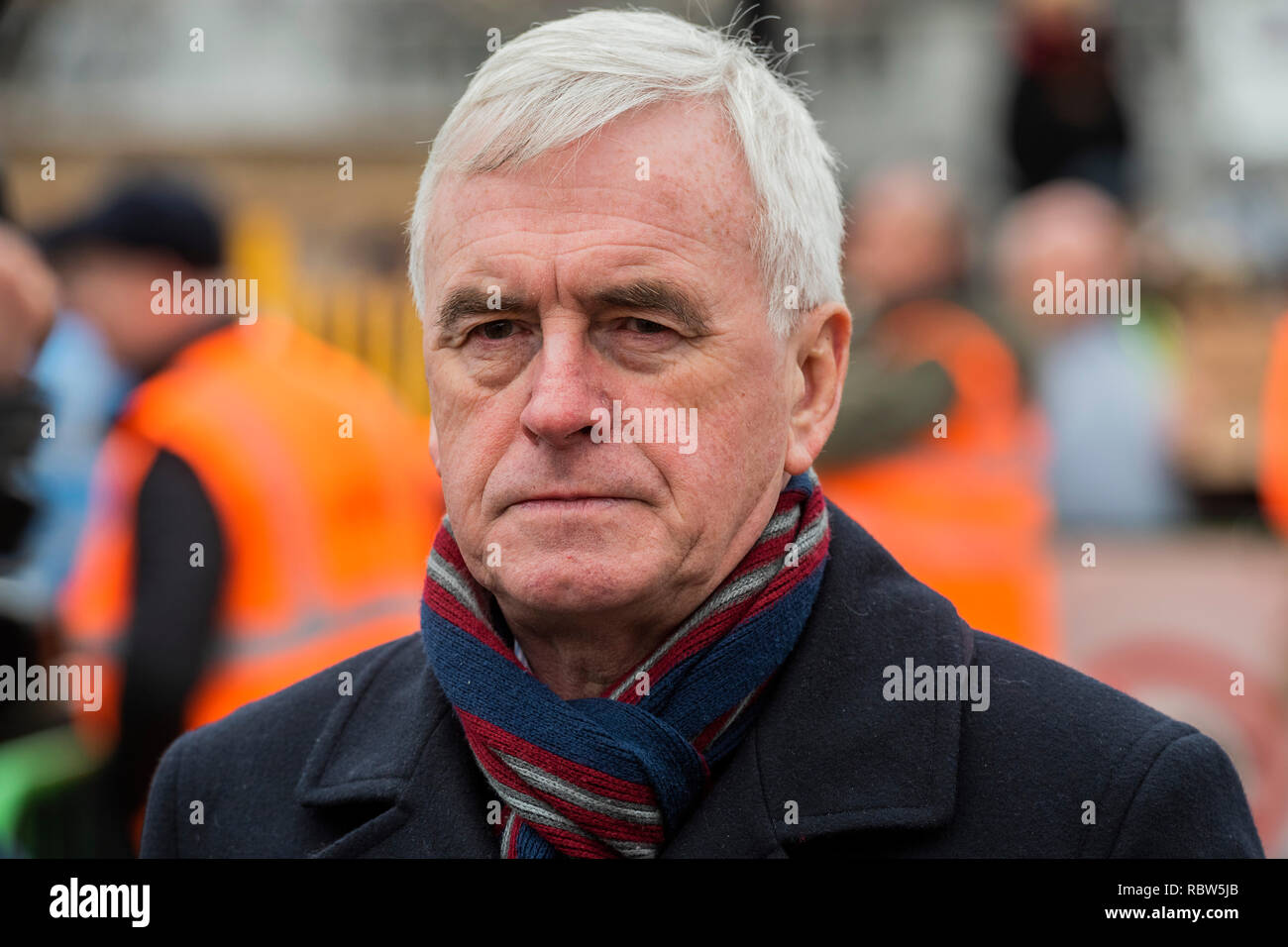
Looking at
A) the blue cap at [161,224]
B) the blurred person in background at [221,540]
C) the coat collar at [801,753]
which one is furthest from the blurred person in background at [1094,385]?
the coat collar at [801,753]

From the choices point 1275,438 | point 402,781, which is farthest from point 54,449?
point 1275,438

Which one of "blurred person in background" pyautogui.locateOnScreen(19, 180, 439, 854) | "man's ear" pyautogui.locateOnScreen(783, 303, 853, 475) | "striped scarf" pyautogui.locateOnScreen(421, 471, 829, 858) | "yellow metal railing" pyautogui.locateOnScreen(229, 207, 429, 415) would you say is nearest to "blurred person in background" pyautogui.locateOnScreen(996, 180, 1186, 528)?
"yellow metal railing" pyautogui.locateOnScreen(229, 207, 429, 415)

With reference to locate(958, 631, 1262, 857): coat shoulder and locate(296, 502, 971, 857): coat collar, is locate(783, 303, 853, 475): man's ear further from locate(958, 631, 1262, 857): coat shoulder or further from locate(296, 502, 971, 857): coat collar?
locate(958, 631, 1262, 857): coat shoulder

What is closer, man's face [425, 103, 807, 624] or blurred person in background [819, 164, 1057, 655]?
man's face [425, 103, 807, 624]

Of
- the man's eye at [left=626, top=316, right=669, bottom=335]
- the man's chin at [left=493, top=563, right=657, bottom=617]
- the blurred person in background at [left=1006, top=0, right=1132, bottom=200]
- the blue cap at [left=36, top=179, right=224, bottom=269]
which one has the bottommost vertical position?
the man's chin at [left=493, top=563, right=657, bottom=617]

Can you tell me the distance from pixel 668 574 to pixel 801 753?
35 centimetres

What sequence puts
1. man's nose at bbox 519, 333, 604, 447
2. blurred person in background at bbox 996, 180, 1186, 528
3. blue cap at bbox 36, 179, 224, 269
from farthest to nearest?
1. blurred person in background at bbox 996, 180, 1186, 528
2. blue cap at bbox 36, 179, 224, 269
3. man's nose at bbox 519, 333, 604, 447

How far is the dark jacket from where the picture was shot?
228cm

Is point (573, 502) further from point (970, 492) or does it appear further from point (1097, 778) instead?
point (970, 492)

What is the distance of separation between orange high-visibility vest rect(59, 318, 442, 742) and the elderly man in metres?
1.42

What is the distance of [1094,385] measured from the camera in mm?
6055

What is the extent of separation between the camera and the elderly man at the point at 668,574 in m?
2.27

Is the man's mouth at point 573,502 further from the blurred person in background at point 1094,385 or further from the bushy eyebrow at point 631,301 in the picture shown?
the blurred person in background at point 1094,385
